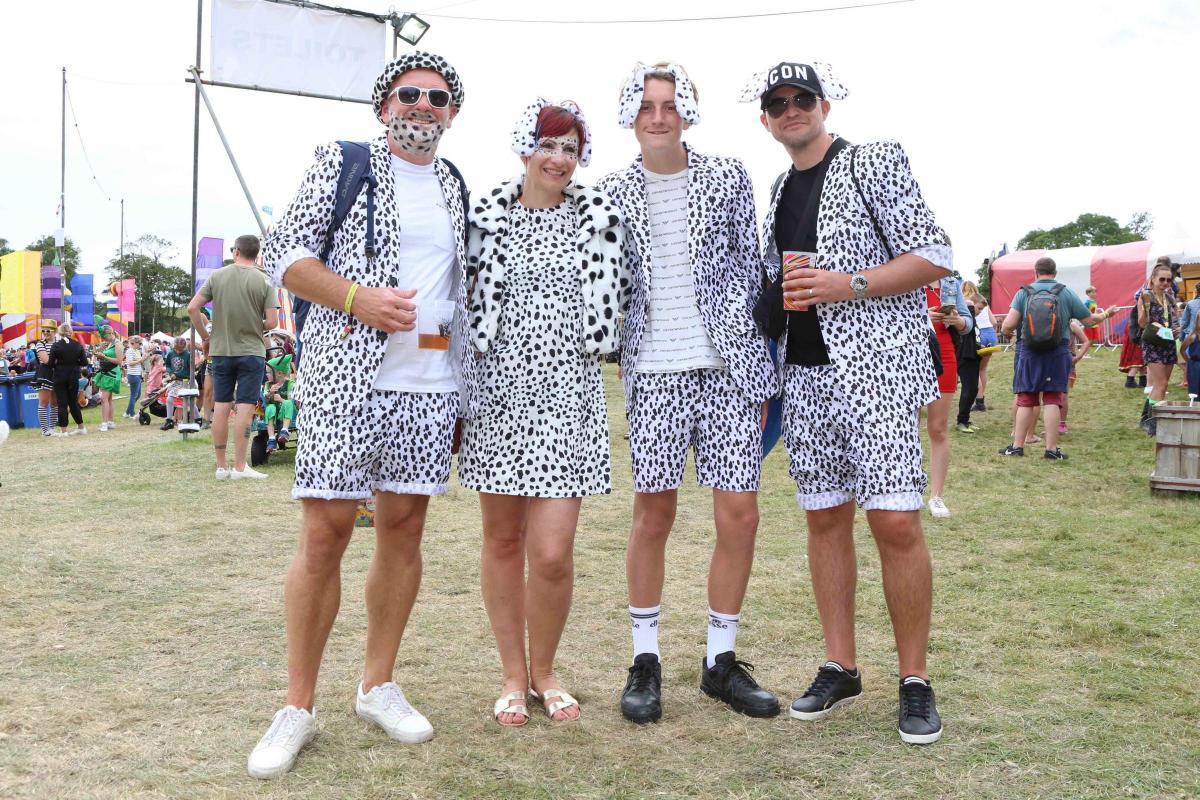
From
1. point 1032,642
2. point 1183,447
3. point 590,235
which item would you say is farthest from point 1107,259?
point 590,235

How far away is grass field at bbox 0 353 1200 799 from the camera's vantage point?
2.66m

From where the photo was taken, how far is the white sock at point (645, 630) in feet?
10.8

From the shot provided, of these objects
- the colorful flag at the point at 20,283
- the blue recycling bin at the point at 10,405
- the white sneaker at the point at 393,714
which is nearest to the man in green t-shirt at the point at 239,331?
the white sneaker at the point at 393,714

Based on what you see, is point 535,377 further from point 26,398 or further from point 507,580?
point 26,398

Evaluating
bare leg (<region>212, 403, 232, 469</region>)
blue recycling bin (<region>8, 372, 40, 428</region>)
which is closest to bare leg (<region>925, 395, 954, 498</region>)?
bare leg (<region>212, 403, 232, 469</region>)

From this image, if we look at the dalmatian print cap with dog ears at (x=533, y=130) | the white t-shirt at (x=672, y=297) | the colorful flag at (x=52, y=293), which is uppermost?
the colorful flag at (x=52, y=293)

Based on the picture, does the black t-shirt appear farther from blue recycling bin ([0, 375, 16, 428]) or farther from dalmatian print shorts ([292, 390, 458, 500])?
blue recycling bin ([0, 375, 16, 428])

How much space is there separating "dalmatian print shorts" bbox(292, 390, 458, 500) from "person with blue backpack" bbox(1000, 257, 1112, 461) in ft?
25.3

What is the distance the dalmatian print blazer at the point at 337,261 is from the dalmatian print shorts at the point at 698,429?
912mm

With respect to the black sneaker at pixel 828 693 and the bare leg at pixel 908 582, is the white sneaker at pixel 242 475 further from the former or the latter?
the bare leg at pixel 908 582

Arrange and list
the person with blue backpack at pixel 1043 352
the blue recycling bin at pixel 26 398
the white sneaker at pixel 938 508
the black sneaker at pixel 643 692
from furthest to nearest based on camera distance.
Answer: the blue recycling bin at pixel 26 398, the person with blue backpack at pixel 1043 352, the white sneaker at pixel 938 508, the black sneaker at pixel 643 692

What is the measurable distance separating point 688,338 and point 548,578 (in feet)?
2.99

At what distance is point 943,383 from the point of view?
625 centimetres

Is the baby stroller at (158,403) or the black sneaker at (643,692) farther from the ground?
the baby stroller at (158,403)
